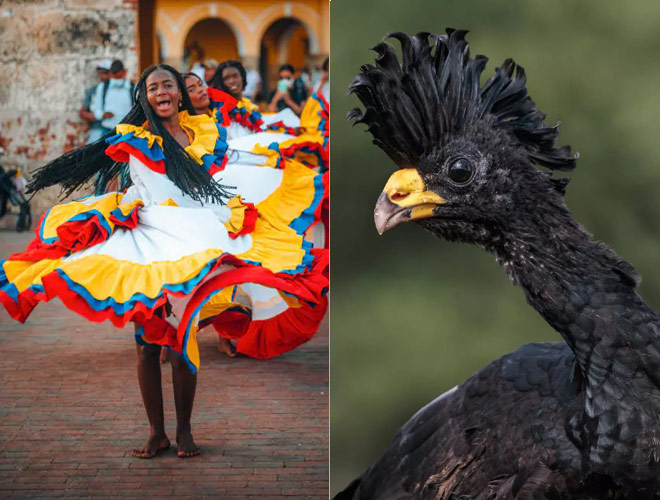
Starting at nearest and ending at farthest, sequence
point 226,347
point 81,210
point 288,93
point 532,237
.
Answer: point 532,237
point 81,210
point 226,347
point 288,93

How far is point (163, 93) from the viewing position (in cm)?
289

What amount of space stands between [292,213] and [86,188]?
0.81 metres

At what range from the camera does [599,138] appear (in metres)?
2.39

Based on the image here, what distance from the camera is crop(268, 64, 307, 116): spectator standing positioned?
311cm

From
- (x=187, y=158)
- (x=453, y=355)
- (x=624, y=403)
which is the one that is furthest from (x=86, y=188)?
(x=624, y=403)

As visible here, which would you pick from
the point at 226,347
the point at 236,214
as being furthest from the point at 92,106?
the point at 226,347

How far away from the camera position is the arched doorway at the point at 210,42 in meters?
2.89

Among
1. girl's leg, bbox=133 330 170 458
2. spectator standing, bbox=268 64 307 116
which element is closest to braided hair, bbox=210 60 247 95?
spectator standing, bbox=268 64 307 116

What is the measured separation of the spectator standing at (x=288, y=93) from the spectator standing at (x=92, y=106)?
2.16ft

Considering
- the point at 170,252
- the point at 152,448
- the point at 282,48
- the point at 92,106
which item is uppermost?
the point at 282,48

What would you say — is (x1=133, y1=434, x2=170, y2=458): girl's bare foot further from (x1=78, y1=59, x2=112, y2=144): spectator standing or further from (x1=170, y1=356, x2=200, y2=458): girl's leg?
(x1=78, y1=59, x2=112, y2=144): spectator standing

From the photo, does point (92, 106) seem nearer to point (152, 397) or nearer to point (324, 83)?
point (324, 83)

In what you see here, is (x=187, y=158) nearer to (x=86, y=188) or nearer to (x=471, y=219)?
(x=86, y=188)

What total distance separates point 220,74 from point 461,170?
67.3 inches
